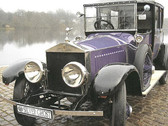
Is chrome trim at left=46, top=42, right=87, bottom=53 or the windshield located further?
the windshield

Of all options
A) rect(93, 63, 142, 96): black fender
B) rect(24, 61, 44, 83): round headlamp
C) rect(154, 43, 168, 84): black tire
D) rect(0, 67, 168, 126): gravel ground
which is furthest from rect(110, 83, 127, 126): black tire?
rect(154, 43, 168, 84): black tire

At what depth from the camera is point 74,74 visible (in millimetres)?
3164

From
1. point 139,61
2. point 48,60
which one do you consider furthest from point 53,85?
point 139,61

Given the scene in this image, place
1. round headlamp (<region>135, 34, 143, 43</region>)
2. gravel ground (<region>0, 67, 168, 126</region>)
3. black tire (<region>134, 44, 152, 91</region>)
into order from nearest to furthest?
gravel ground (<region>0, 67, 168, 126</region>) → black tire (<region>134, 44, 152, 91</region>) → round headlamp (<region>135, 34, 143, 43</region>)

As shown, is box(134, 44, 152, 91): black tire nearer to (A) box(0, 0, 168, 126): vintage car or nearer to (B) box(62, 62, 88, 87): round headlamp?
(A) box(0, 0, 168, 126): vintage car

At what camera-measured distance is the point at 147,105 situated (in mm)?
4578

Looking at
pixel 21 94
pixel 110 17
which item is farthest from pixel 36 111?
pixel 110 17

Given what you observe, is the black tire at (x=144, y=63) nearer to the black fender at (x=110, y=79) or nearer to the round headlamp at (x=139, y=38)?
the round headlamp at (x=139, y=38)

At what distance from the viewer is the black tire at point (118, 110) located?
2.99m

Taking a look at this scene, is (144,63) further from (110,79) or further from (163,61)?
(163,61)

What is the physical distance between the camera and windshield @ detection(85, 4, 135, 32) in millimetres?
4840

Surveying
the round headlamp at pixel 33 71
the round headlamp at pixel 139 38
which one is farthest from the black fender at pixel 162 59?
the round headlamp at pixel 33 71

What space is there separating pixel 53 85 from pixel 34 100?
1.49ft

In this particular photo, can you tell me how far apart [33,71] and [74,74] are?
78 cm
